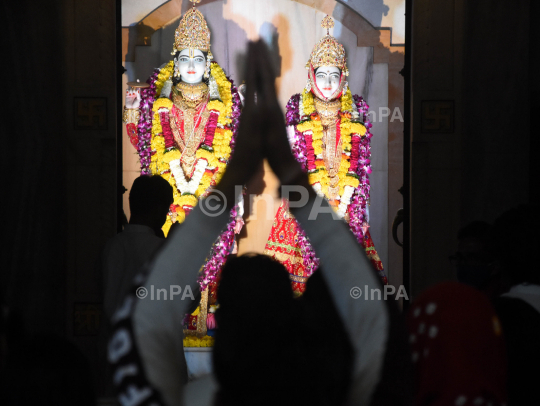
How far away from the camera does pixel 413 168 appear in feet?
12.9

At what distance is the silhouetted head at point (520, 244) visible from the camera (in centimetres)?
144

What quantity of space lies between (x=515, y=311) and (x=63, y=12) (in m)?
3.58

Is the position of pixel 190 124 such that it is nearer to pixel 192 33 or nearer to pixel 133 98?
pixel 133 98

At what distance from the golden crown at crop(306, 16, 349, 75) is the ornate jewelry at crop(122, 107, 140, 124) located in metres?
1.47

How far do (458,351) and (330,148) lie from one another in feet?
11.9

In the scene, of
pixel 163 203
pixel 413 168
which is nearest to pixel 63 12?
pixel 163 203

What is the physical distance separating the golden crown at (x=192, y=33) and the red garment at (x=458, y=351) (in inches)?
152

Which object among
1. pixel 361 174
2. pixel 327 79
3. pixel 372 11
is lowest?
pixel 361 174

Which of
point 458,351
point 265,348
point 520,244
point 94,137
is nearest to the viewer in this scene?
point 265,348

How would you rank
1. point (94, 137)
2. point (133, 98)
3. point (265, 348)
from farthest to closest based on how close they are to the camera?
point (133, 98)
point (94, 137)
point (265, 348)

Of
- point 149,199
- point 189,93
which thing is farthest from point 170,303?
point 189,93

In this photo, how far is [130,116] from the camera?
4.57 meters

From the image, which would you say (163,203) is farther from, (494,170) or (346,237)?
(494,170)

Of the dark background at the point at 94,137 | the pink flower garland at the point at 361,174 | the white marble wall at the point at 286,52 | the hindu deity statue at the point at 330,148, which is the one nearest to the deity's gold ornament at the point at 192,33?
the white marble wall at the point at 286,52
